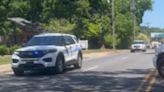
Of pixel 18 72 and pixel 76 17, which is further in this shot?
pixel 76 17

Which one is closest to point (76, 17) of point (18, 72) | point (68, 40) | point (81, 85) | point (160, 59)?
point (68, 40)

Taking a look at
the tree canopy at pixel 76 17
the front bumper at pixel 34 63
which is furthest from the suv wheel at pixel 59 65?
the tree canopy at pixel 76 17

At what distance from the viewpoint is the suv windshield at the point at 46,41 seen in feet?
80.0

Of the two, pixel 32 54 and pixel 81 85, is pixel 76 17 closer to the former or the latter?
pixel 32 54

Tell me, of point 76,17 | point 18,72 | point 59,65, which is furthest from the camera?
point 76,17

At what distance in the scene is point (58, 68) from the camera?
23.5 metres

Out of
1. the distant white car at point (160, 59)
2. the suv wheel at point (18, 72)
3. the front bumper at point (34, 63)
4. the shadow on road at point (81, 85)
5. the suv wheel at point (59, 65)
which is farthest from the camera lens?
the suv wheel at point (18, 72)

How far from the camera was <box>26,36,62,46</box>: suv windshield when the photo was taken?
24.4 m

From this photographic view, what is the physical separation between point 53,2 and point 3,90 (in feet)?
201

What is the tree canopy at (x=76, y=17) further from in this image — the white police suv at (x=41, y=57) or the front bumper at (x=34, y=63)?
the front bumper at (x=34, y=63)

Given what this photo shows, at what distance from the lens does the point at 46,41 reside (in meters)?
24.6

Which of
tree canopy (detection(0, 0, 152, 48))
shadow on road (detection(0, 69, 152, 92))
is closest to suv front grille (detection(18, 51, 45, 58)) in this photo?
shadow on road (detection(0, 69, 152, 92))

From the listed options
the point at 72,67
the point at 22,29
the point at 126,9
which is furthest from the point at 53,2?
the point at 72,67

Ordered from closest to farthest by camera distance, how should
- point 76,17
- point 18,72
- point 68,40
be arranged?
point 18,72
point 68,40
point 76,17
